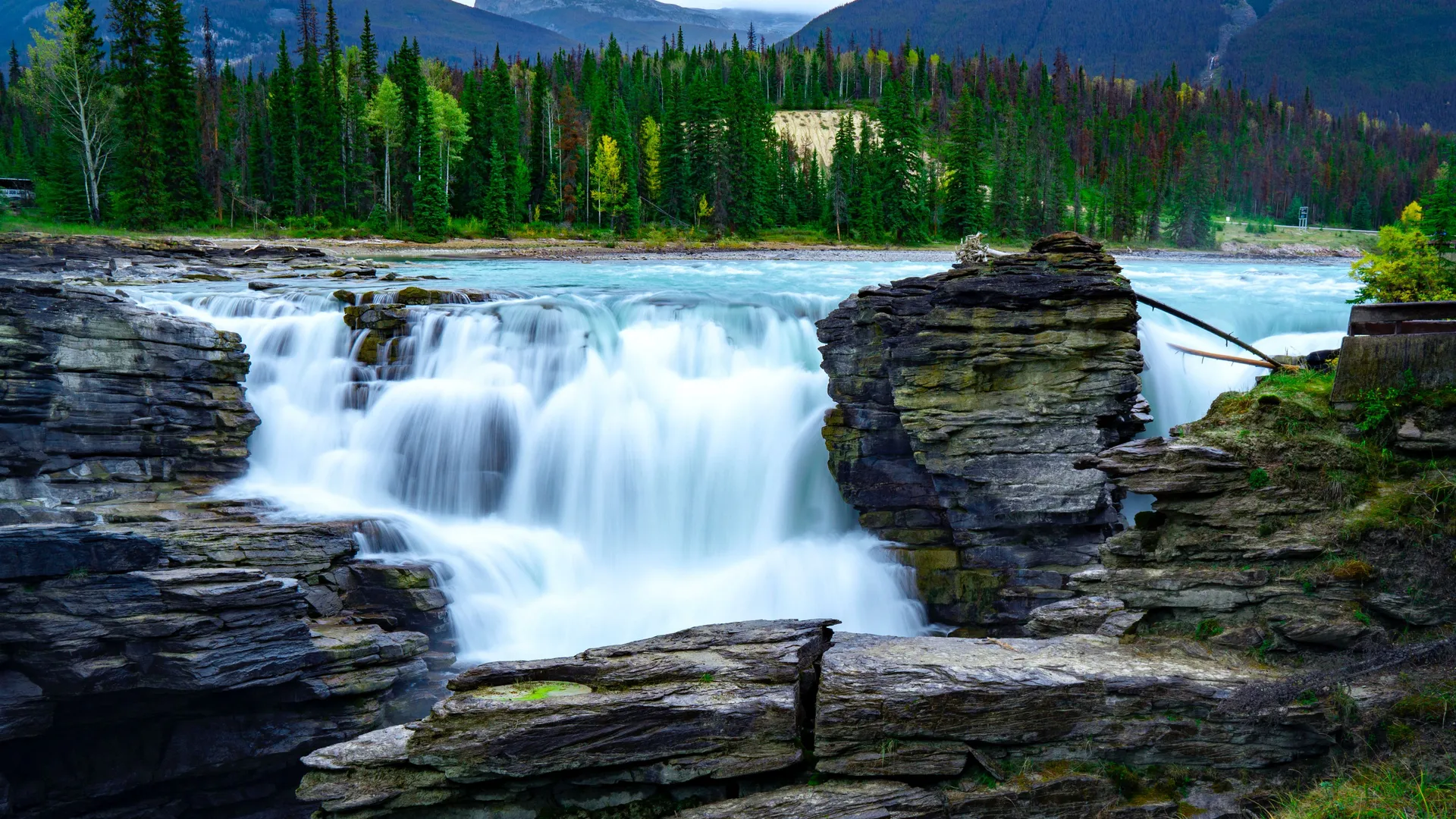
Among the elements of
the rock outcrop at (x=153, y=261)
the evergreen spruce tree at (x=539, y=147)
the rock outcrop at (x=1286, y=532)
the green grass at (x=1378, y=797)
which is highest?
the evergreen spruce tree at (x=539, y=147)

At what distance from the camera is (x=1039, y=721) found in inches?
308

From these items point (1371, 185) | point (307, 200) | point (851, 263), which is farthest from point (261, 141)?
point (1371, 185)

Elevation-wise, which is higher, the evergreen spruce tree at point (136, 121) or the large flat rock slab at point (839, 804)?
the evergreen spruce tree at point (136, 121)

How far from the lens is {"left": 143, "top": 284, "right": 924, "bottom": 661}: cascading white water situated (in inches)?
603

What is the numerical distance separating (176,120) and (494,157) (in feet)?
68.3

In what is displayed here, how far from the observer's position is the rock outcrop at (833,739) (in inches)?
302

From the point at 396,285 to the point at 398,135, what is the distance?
48.4 meters

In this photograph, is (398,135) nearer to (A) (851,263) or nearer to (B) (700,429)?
(A) (851,263)

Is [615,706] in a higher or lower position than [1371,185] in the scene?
lower

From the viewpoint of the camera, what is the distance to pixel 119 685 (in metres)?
11.4

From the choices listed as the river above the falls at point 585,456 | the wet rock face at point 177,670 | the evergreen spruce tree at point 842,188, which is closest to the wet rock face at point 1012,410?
the river above the falls at point 585,456

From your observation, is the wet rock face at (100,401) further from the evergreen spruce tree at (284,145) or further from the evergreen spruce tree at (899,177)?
the evergreen spruce tree at (899,177)

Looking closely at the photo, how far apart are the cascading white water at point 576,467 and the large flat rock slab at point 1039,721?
7.19 meters

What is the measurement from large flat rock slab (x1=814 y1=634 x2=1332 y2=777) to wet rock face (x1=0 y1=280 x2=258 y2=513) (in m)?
11.6
